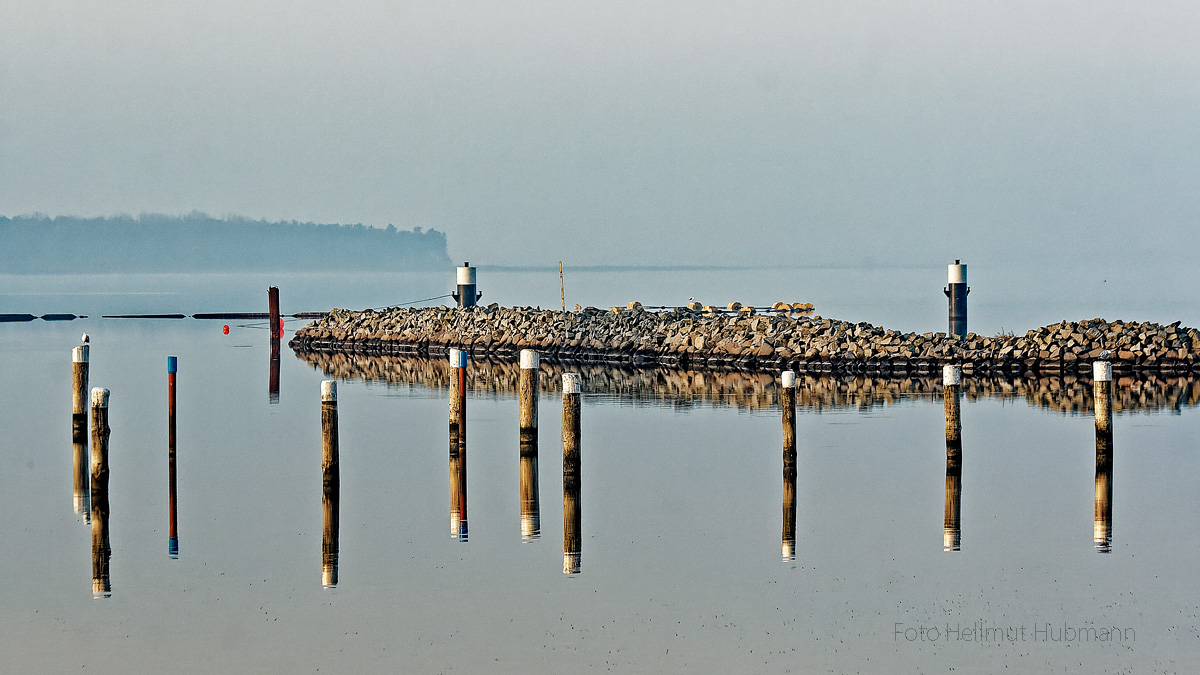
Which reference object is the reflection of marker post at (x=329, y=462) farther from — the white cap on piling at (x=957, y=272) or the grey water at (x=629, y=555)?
the white cap on piling at (x=957, y=272)

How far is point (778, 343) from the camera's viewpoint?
39.8 meters

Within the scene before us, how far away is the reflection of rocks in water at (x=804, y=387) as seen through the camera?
30.2 meters

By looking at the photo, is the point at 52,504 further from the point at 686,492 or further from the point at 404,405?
the point at 404,405

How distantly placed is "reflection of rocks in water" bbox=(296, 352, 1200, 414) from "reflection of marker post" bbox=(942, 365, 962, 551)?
9987mm

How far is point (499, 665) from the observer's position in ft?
37.0

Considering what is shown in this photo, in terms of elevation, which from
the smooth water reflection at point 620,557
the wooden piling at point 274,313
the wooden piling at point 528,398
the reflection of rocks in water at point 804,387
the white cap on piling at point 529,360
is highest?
the wooden piling at point 274,313

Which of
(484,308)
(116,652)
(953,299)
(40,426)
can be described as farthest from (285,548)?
(484,308)

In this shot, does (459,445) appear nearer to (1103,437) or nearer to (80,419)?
(80,419)

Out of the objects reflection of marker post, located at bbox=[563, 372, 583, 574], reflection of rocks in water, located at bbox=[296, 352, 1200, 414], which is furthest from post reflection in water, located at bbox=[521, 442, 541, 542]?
reflection of rocks in water, located at bbox=[296, 352, 1200, 414]

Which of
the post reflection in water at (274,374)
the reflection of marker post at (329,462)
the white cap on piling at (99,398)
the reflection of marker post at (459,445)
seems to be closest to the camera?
the reflection of marker post at (329,462)

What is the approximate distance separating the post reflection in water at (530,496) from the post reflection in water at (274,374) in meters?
14.9

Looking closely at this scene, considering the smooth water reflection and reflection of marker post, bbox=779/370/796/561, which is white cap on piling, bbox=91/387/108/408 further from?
reflection of marker post, bbox=779/370/796/561

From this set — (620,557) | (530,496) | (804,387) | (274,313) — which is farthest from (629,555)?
(274,313)

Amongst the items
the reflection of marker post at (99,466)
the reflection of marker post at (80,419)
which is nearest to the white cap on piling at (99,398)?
the reflection of marker post at (99,466)
